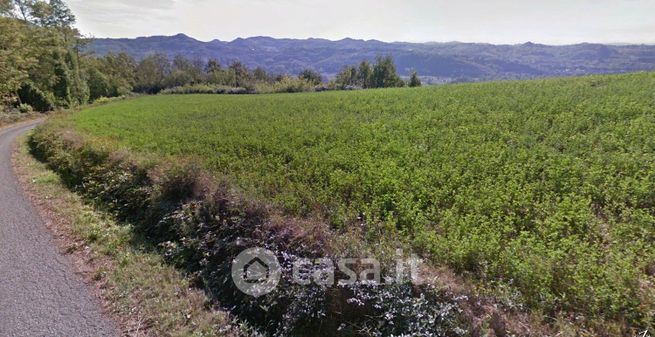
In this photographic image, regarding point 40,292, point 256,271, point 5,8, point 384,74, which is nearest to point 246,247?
point 256,271

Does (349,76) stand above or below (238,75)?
below

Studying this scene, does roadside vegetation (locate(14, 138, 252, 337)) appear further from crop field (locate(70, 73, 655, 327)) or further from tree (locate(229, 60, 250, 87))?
tree (locate(229, 60, 250, 87))

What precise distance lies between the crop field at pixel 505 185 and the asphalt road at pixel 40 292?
11.1 ft

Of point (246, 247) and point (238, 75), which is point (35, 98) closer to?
point (246, 247)

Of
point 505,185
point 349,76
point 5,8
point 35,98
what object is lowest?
Answer: point 35,98

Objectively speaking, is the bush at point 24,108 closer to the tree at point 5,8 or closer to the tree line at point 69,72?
the tree line at point 69,72

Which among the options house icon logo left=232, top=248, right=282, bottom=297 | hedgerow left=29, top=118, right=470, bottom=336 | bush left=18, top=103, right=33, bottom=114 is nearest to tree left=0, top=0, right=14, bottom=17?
bush left=18, top=103, right=33, bottom=114

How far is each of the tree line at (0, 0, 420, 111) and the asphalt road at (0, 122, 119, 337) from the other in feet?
82.9

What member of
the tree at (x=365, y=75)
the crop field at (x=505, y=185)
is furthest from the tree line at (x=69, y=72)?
the crop field at (x=505, y=185)

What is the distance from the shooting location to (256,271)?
4953 millimetres

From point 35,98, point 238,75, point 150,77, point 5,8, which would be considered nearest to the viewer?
point 5,8

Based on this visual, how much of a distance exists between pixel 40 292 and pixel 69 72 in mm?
55819

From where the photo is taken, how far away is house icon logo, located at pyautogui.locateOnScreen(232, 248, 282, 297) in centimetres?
467

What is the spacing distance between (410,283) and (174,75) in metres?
97.8
